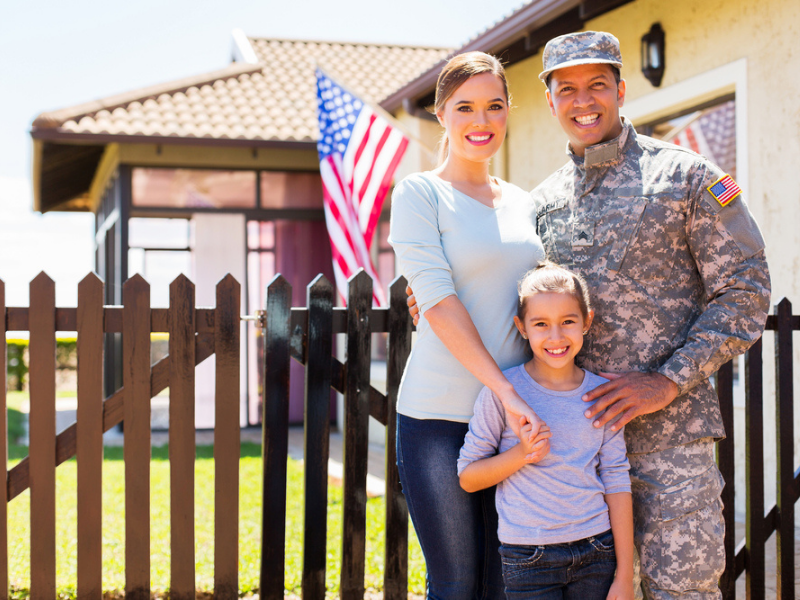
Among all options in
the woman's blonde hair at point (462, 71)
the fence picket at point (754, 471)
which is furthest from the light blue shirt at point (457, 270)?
the fence picket at point (754, 471)

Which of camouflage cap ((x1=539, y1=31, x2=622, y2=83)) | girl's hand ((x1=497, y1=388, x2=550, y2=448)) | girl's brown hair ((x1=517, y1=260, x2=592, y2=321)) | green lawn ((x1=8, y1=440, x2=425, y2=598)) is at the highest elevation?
camouflage cap ((x1=539, y1=31, x2=622, y2=83))

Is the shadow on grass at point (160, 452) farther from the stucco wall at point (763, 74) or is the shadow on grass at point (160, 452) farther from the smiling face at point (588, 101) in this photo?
the smiling face at point (588, 101)

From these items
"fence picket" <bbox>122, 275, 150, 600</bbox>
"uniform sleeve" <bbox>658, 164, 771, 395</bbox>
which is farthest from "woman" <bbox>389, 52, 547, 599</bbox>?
"fence picket" <bbox>122, 275, 150, 600</bbox>

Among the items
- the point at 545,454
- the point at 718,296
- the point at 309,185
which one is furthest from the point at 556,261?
the point at 309,185

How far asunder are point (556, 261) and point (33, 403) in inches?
84.3

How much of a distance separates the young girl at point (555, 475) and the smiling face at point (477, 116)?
1.36ft

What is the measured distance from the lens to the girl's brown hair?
6.26 ft

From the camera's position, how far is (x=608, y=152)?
6.95ft

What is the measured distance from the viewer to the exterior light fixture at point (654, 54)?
5.36 meters

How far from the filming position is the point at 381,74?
10.8 meters

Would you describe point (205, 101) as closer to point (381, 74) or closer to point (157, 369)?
point (381, 74)

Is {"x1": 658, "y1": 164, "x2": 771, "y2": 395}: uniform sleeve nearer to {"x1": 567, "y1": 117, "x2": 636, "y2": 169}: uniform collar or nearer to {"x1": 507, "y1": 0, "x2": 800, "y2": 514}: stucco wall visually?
{"x1": 567, "y1": 117, "x2": 636, "y2": 169}: uniform collar

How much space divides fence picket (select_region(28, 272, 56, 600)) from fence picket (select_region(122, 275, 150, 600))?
0.29 meters

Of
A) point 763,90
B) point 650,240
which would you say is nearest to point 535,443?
point 650,240
